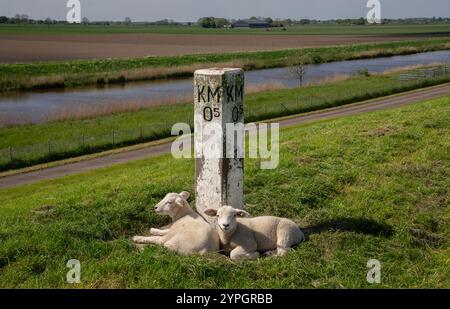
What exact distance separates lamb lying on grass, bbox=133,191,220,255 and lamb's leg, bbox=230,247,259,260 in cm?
38

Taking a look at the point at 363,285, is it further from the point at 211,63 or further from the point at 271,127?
the point at 211,63

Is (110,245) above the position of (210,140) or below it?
below

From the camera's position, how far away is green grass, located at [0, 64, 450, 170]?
34469 millimetres

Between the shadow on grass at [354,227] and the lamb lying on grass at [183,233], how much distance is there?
207cm

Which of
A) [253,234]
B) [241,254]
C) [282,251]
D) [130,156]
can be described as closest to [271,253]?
[282,251]

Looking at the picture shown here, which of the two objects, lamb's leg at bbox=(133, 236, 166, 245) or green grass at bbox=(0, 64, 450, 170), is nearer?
lamb's leg at bbox=(133, 236, 166, 245)

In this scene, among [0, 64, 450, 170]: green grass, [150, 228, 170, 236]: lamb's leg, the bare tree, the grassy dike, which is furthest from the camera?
the bare tree

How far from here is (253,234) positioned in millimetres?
10883

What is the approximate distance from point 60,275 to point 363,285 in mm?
4813

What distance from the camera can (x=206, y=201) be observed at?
11.8m

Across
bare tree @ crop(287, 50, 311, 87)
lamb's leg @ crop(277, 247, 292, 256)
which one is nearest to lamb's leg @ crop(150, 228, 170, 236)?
lamb's leg @ crop(277, 247, 292, 256)

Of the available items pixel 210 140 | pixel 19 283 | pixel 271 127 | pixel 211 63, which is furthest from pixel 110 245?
pixel 211 63

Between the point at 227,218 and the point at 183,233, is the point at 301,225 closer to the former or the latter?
the point at 227,218

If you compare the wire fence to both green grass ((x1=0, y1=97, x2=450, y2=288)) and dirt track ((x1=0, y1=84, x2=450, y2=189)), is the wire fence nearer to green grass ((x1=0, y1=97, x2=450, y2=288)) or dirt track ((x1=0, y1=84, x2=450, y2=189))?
dirt track ((x1=0, y1=84, x2=450, y2=189))
